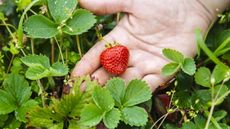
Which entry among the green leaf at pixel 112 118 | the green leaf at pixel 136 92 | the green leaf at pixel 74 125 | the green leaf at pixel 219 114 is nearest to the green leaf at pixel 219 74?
the green leaf at pixel 219 114

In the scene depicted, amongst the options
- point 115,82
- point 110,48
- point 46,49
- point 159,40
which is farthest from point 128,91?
point 46,49

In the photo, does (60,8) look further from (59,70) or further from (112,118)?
(112,118)

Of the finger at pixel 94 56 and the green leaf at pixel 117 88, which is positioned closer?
the green leaf at pixel 117 88

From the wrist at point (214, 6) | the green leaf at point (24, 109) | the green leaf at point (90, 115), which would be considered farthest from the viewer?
the wrist at point (214, 6)

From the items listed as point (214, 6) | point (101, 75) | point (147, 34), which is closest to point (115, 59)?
point (101, 75)

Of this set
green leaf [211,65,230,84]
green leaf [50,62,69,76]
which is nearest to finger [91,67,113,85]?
→ green leaf [50,62,69,76]

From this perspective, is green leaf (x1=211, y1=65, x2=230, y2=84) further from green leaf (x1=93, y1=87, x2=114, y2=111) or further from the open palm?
green leaf (x1=93, y1=87, x2=114, y2=111)

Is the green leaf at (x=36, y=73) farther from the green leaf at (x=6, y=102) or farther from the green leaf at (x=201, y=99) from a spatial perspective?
the green leaf at (x=201, y=99)
